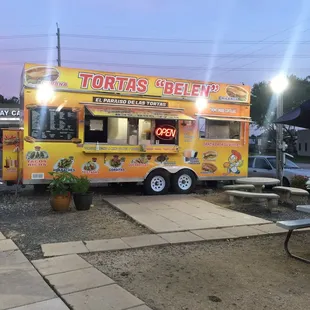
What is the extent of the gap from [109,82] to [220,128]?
3.89 m

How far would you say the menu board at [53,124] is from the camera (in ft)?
33.6

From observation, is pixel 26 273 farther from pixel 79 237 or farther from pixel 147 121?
pixel 147 121

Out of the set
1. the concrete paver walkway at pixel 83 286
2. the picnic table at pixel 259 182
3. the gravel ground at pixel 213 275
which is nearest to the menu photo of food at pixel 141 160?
the picnic table at pixel 259 182

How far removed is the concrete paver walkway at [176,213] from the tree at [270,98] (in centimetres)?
3803

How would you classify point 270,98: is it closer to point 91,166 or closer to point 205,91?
point 205,91

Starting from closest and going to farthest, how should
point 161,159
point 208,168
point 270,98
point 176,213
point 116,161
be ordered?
point 176,213
point 116,161
point 161,159
point 208,168
point 270,98

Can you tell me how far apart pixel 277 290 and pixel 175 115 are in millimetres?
7494

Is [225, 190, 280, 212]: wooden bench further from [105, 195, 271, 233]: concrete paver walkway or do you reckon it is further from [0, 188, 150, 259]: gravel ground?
[0, 188, 150, 259]: gravel ground

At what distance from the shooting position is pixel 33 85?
10141 millimetres

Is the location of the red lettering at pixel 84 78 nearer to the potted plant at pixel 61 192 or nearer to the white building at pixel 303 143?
the potted plant at pixel 61 192

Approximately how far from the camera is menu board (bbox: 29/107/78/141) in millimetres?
10234

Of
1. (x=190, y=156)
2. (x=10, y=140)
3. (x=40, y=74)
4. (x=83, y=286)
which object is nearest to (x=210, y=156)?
(x=190, y=156)

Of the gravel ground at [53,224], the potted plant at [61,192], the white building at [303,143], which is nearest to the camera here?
the gravel ground at [53,224]

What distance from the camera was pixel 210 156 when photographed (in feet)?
40.2
